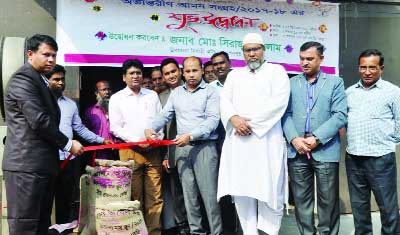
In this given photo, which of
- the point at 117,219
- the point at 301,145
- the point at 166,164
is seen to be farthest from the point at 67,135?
the point at 301,145

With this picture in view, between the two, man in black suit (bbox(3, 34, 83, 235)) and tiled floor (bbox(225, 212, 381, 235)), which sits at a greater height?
man in black suit (bbox(3, 34, 83, 235))

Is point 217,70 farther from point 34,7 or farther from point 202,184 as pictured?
point 34,7

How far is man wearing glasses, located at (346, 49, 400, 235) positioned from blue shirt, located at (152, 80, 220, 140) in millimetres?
1338

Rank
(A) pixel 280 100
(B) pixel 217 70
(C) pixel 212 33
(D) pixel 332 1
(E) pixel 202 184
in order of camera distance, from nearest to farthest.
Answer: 1. (A) pixel 280 100
2. (E) pixel 202 184
3. (B) pixel 217 70
4. (C) pixel 212 33
5. (D) pixel 332 1

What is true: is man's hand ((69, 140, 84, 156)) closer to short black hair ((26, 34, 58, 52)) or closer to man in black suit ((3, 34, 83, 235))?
man in black suit ((3, 34, 83, 235))

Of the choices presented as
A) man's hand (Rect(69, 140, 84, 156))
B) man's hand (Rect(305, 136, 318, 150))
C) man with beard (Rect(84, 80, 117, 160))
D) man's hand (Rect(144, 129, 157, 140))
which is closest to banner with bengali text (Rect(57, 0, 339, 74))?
man with beard (Rect(84, 80, 117, 160))

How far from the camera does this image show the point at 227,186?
15.0ft

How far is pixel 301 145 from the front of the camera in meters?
4.39

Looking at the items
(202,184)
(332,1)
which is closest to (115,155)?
(202,184)

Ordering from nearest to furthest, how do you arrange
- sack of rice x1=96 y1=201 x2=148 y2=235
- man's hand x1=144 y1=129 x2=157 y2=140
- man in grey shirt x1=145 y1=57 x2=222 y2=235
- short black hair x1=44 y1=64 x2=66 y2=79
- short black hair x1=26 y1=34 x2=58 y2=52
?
short black hair x1=26 y1=34 x2=58 y2=52 → sack of rice x1=96 y1=201 x2=148 y2=235 → man in grey shirt x1=145 y1=57 x2=222 y2=235 → man's hand x1=144 y1=129 x2=157 y2=140 → short black hair x1=44 y1=64 x2=66 y2=79

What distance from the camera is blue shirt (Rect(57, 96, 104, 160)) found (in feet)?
17.3

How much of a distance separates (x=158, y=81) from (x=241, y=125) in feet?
5.27

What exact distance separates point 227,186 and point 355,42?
3444 mm

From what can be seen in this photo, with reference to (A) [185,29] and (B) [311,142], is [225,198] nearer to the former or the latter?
(B) [311,142]
